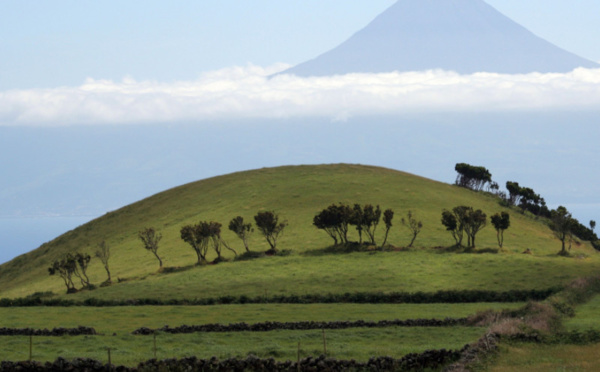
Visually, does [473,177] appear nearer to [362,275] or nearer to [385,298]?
[362,275]

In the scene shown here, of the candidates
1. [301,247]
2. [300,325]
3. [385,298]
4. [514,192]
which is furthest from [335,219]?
[514,192]

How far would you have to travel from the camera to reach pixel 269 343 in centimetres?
5047

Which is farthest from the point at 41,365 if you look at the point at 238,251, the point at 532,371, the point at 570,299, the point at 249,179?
the point at 249,179

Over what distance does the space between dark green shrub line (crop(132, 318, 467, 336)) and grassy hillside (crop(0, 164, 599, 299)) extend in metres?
21.0

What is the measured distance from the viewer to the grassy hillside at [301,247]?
280 feet

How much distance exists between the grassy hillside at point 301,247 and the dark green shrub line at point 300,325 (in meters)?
21.0

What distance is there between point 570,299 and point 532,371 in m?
30.9

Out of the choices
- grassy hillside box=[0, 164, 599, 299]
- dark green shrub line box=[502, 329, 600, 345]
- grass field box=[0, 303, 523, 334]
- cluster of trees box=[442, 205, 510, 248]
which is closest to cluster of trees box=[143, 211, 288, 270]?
grassy hillside box=[0, 164, 599, 299]

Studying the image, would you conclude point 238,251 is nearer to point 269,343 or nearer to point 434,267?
point 434,267

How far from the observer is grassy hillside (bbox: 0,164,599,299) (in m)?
85.2

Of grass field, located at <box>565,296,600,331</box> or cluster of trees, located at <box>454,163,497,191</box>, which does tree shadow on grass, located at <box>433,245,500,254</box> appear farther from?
cluster of trees, located at <box>454,163,497,191</box>

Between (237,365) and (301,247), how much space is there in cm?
6959

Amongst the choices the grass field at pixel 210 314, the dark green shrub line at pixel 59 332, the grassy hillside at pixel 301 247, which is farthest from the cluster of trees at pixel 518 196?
the dark green shrub line at pixel 59 332

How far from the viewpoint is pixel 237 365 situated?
4050cm
